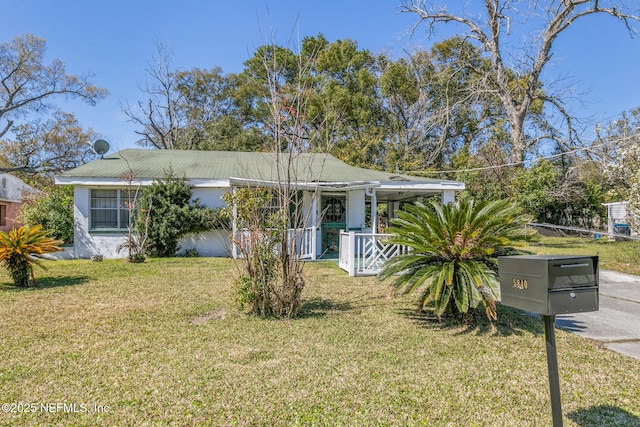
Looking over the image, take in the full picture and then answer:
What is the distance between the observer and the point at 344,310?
629cm

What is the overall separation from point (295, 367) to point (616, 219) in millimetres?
28408

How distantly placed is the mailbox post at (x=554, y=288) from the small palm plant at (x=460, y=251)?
2373 mm

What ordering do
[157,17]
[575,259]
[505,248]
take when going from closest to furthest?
1. [575,259]
2. [505,248]
3. [157,17]

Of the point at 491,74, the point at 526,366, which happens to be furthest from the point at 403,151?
the point at 526,366

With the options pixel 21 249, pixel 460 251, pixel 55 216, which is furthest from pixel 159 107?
pixel 460 251

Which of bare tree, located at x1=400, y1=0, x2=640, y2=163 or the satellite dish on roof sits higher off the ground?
bare tree, located at x1=400, y1=0, x2=640, y2=163

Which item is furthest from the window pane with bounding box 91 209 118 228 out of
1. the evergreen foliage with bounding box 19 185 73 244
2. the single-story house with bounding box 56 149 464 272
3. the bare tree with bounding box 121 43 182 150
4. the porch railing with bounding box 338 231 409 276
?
the bare tree with bounding box 121 43 182 150

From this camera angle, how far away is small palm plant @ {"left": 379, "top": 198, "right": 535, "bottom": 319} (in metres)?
4.94

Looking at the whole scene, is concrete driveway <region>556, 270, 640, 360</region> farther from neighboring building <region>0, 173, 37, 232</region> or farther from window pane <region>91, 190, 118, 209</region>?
neighboring building <region>0, 173, 37, 232</region>

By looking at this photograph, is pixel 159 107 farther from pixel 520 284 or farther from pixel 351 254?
pixel 520 284

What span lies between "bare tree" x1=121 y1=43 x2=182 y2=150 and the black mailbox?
30.7m

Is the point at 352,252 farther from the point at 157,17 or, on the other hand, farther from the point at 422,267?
the point at 157,17

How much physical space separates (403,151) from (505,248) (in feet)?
75.6

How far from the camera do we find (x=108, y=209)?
543 inches
